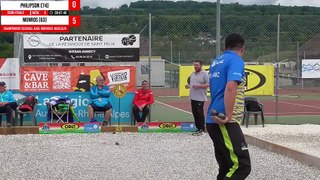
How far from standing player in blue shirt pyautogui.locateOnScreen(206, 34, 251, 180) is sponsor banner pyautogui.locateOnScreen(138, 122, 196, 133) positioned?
24.6 feet

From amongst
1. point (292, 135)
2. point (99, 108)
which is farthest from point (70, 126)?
point (292, 135)

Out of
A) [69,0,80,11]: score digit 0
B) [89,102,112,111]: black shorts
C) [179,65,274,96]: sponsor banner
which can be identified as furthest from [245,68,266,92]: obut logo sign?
[69,0,80,11]: score digit 0

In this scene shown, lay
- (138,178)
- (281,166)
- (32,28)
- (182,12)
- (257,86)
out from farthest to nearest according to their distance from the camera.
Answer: (182,12), (257,86), (32,28), (281,166), (138,178)

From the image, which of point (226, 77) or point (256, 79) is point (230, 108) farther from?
point (256, 79)

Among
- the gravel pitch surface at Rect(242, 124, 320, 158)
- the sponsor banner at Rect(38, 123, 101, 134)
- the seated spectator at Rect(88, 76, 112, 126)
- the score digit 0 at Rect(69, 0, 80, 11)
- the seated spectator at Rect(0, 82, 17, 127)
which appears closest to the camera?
the gravel pitch surface at Rect(242, 124, 320, 158)

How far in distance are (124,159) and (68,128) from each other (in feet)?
13.3

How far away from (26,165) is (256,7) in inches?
451

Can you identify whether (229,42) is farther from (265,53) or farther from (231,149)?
(265,53)

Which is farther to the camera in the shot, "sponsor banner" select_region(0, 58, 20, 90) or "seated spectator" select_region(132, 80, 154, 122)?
"sponsor banner" select_region(0, 58, 20, 90)

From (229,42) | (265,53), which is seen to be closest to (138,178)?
(229,42)

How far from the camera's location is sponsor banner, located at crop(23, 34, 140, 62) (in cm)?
1478

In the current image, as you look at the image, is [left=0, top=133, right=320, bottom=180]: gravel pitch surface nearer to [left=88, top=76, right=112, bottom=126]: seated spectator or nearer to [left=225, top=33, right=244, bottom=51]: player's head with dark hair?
[left=88, top=76, right=112, bottom=126]: seated spectator

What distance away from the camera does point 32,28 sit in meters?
14.8

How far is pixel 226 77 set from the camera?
19.2 feet
